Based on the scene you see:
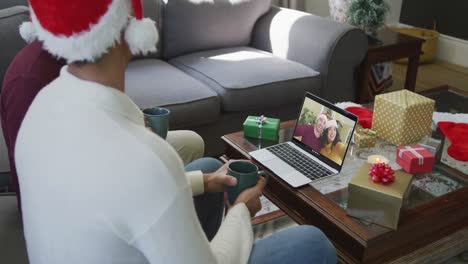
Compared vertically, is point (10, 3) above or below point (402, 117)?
above

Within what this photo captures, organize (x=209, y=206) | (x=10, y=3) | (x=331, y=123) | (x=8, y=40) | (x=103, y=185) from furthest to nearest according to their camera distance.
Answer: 1. (x=10, y=3)
2. (x=8, y=40)
3. (x=331, y=123)
4. (x=209, y=206)
5. (x=103, y=185)

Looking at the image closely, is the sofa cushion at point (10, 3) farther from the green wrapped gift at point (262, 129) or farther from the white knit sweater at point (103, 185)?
the white knit sweater at point (103, 185)

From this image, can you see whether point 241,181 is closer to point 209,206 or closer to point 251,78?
point 209,206

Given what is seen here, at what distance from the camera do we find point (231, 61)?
2.57 meters

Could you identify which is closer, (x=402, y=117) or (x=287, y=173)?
(x=287, y=173)

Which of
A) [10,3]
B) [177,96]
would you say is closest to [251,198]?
[177,96]

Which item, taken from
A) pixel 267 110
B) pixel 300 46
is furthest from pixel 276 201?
pixel 300 46

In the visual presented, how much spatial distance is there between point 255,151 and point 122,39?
89cm

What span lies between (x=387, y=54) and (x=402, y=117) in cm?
131

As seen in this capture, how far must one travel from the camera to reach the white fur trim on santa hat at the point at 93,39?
746 millimetres

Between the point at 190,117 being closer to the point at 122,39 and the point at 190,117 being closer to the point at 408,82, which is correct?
the point at 122,39

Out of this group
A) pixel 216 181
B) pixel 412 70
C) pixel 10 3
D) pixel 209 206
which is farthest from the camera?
pixel 412 70

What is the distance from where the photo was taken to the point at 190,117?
217cm

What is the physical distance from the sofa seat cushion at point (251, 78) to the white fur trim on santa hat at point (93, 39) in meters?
1.51
